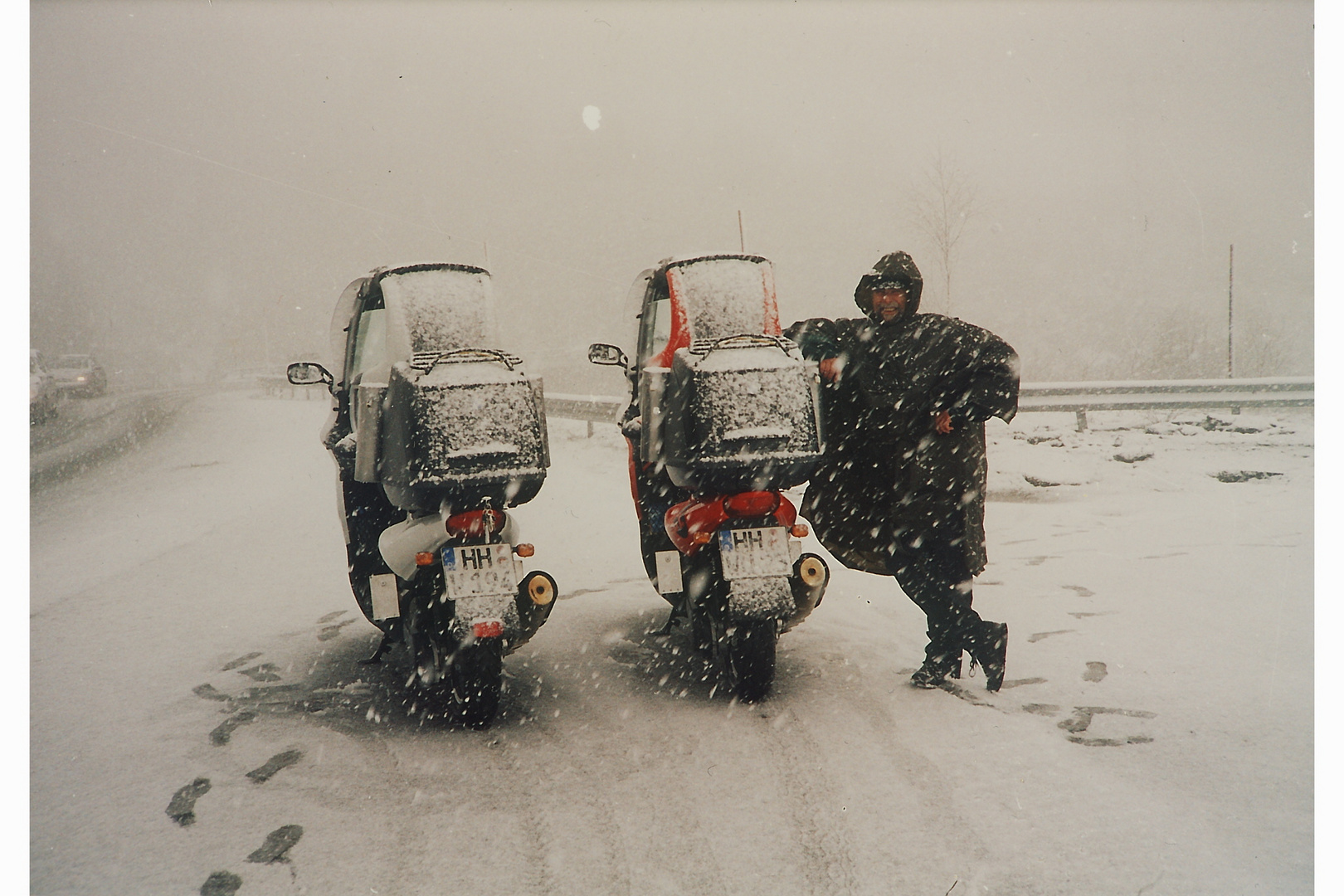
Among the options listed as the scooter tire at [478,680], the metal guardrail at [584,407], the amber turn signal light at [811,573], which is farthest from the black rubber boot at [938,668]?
the metal guardrail at [584,407]

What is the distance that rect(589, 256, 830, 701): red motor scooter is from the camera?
384 cm

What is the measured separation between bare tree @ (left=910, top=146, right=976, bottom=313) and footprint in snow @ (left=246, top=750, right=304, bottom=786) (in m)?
12.3

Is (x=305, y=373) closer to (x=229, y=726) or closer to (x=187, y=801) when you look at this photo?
(x=229, y=726)

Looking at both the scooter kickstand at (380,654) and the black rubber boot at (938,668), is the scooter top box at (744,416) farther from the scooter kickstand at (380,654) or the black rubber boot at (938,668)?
the scooter kickstand at (380,654)

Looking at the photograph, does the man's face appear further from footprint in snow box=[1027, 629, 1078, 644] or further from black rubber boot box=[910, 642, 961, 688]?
footprint in snow box=[1027, 629, 1078, 644]

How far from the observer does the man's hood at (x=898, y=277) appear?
427 cm

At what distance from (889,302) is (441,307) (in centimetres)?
229

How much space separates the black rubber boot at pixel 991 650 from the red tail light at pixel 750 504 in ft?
3.98

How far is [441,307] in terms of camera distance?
13.6 ft

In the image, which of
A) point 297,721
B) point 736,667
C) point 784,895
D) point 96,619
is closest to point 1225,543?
point 736,667

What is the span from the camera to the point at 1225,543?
261 inches

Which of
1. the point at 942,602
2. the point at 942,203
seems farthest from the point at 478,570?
the point at 942,203

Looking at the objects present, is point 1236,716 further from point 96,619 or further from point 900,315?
point 96,619

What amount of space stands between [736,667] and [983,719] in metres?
1.14
